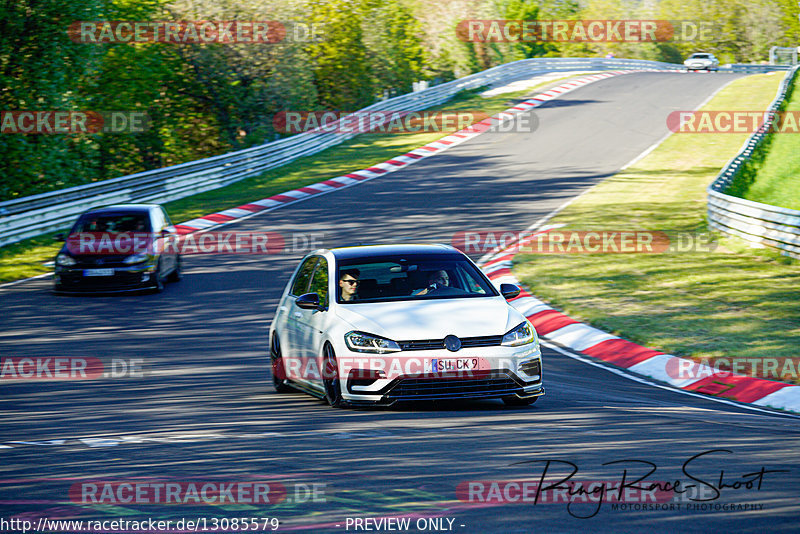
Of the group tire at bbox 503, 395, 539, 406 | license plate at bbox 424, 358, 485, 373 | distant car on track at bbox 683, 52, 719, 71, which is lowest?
distant car on track at bbox 683, 52, 719, 71

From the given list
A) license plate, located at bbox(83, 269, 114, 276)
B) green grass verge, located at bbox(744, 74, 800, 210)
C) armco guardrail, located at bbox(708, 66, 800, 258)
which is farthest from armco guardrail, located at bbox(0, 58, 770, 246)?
green grass verge, located at bbox(744, 74, 800, 210)

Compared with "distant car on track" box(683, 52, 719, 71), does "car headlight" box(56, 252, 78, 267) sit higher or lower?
lower

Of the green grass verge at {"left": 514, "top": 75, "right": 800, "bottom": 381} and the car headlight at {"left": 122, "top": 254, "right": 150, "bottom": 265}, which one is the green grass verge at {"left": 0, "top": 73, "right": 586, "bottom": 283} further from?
the green grass verge at {"left": 514, "top": 75, "right": 800, "bottom": 381}

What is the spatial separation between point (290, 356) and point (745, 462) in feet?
16.7

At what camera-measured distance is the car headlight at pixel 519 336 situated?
909cm

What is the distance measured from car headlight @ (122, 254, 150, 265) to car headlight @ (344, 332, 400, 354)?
391 inches

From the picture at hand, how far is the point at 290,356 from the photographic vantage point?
10688 millimetres

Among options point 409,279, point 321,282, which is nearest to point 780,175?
point 409,279

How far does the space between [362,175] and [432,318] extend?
23639 millimetres

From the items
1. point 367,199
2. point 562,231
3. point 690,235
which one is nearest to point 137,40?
point 367,199

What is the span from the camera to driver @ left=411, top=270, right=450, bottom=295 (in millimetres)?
9969

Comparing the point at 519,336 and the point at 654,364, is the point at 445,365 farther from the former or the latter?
the point at 654,364

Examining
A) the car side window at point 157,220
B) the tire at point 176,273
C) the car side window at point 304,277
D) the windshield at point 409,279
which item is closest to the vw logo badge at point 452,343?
the windshield at point 409,279

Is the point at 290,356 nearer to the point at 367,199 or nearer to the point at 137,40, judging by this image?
the point at 367,199
